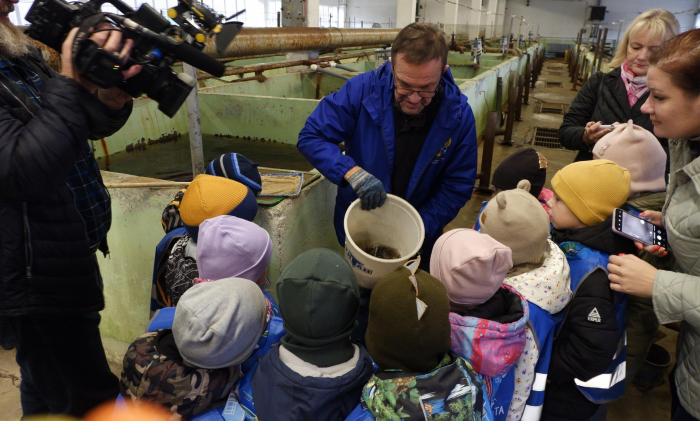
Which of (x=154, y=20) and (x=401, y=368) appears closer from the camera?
(x=401, y=368)

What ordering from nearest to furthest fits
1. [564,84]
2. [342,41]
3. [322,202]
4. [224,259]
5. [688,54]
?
1. [688,54]
2. [224,259]
3. [322,202]
4. [342,41]
5. [564,84]

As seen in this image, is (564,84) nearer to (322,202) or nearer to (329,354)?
(322,202)

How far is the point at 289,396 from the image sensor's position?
960 millimetres

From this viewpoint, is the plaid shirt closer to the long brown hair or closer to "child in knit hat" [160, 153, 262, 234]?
"child in knit hat" [160, 153, 262, 234]

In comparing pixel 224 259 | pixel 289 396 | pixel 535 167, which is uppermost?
pixel 535 167

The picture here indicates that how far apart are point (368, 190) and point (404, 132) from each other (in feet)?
1.41

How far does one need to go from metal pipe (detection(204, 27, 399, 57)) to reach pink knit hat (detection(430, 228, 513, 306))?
97 cm

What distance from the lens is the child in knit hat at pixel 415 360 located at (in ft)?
3.10

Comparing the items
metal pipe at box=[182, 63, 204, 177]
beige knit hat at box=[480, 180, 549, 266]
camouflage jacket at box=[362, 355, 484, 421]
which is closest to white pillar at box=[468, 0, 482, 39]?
metal pipe at box=[182, 63, 204, 177]

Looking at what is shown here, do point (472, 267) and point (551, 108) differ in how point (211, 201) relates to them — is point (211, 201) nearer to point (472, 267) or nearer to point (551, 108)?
point (472, 267)

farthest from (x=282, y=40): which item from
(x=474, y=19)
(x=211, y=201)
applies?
(x=474, y=19)

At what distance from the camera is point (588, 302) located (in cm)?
131

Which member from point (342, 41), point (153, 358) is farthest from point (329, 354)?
point (342, 41)

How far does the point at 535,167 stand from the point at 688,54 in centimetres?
98
